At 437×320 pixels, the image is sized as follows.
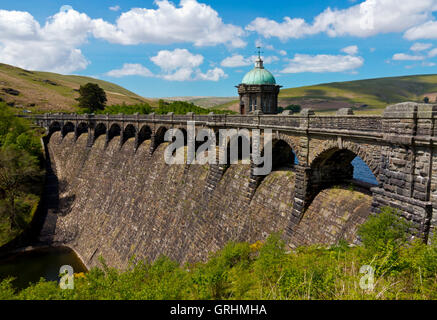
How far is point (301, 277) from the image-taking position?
1209 cm

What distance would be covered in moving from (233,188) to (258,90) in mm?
16947

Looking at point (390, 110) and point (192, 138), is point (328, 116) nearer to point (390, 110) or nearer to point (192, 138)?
point (390, 110)

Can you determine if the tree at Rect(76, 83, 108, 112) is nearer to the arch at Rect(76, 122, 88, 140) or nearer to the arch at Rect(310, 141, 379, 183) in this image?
the arch at Rect(76, 122, 88, 140)

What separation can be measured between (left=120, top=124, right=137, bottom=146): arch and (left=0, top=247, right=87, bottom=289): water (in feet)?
69.3

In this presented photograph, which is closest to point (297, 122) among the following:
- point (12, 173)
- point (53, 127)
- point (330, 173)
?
point (330, 173)

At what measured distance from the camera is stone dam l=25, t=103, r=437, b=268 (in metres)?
14.1

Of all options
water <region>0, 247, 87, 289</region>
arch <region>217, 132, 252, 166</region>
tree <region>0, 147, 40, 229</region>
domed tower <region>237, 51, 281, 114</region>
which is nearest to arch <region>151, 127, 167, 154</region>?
domed tower <region>237, 51, 281, 114</region>

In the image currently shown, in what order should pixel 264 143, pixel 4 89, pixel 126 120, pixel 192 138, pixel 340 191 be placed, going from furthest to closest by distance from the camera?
pixel 4 89 < pixel 126 120 < pixel 192 138 < pixel 264 143 < pixel 340 191

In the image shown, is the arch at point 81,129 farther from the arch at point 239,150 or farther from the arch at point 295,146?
the arch at point 295,146

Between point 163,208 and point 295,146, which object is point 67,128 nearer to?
point 163,208

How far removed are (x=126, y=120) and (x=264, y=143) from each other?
35413 mm

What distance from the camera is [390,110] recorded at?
14609 mm

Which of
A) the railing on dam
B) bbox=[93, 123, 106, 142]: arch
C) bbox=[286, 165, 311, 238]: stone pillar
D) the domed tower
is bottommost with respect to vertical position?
bbox=[286, 165, 311, 238]: stone pillar

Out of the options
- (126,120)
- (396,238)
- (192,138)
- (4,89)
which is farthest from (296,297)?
(4,89)
